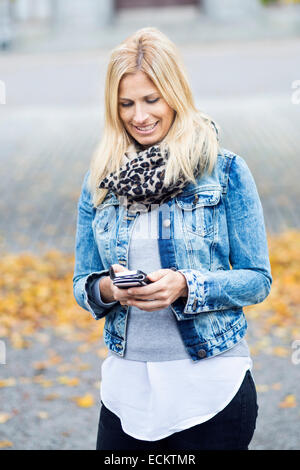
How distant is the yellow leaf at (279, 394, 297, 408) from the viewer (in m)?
4.71

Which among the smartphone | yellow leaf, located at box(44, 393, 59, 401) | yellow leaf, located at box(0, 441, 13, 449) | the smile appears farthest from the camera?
yellow leaf, located at box(44, 393, 59, 401)

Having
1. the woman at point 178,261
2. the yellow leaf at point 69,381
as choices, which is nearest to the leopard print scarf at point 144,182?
the woman at point 178,261

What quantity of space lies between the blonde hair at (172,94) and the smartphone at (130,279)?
403 mm

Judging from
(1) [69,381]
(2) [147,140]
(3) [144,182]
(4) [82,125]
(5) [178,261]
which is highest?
(4) [82,125]

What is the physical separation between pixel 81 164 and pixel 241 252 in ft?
32.9

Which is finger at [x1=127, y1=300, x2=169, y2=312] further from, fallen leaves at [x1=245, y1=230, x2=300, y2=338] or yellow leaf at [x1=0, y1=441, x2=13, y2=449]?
fallen leaves at [x1=245, y1=230, x2=300, y2=338]

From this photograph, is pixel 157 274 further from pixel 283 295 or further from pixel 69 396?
pixel 283 295

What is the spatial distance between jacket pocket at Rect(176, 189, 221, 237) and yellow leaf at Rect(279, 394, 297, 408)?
2819mm

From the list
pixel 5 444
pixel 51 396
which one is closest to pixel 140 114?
pixel 5 444

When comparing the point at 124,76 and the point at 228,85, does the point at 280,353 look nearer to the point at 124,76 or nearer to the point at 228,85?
the point at 124,76

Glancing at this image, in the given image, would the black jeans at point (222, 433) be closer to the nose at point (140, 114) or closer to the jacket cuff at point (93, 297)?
the jacket cuff at point (93, 297)

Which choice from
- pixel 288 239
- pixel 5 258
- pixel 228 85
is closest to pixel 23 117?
pixel 228 85

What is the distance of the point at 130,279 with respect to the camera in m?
2.01

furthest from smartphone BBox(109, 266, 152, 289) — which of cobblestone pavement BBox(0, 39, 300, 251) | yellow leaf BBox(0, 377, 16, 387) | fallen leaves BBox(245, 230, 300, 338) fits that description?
cobblestone pavement BBox(0, 39, 300, 251)
